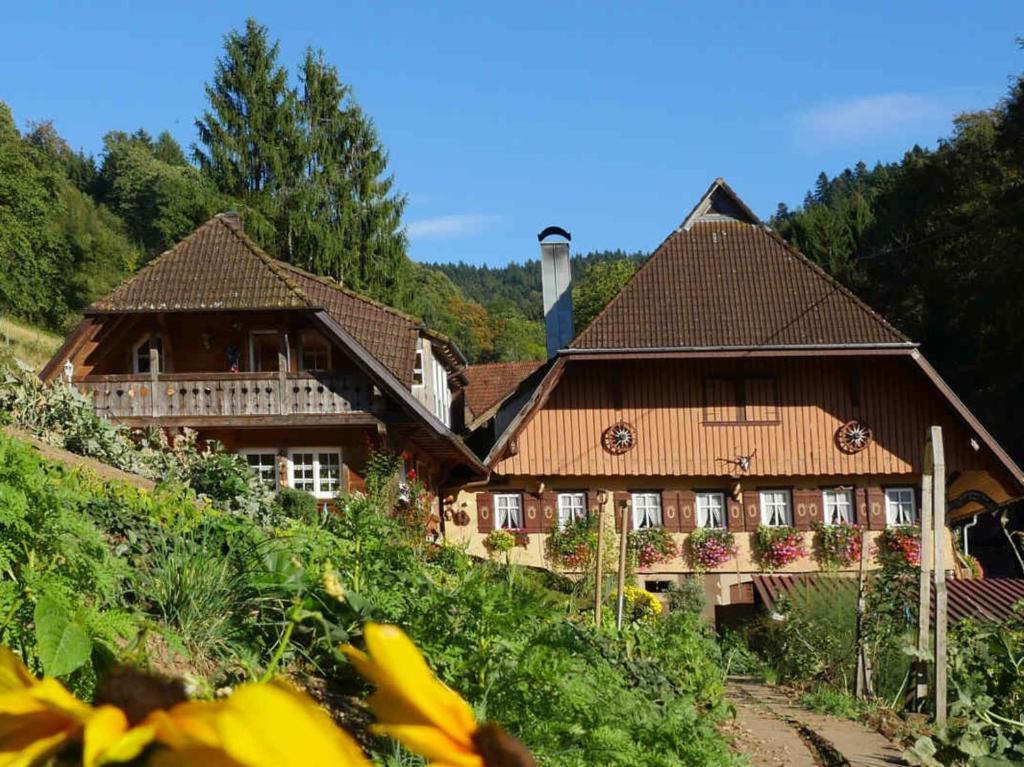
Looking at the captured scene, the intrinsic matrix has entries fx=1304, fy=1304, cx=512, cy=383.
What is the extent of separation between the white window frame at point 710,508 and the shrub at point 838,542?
1785mm

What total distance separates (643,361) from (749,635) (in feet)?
29.4

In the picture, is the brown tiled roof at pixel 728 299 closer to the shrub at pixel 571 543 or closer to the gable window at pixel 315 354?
the shrub at pixel 571 543

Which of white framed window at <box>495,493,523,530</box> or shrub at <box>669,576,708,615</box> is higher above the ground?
white framed window at <box>495,493,523,530</box>

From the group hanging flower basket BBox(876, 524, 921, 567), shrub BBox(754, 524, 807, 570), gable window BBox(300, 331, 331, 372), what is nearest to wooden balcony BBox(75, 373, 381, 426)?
gable window BBox(300, 331, 331, 372)

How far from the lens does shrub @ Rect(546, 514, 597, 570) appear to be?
992 inches

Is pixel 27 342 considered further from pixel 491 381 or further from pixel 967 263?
pixel 967 263

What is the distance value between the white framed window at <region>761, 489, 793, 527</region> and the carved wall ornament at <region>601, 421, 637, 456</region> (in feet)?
9.53

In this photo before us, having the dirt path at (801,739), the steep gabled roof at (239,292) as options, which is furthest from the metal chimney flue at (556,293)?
the dirt path at (801,739)

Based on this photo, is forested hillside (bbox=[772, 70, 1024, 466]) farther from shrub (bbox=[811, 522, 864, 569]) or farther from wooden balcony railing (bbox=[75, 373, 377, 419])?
wooden balcony railing (bbox=[75, 373, 377, 419])

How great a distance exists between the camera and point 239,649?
5211 mm

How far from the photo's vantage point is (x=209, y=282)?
23.1 meters

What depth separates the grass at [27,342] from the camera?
129 feet

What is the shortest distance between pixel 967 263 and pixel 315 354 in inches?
977

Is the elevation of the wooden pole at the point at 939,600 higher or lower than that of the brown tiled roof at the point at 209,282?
lower
